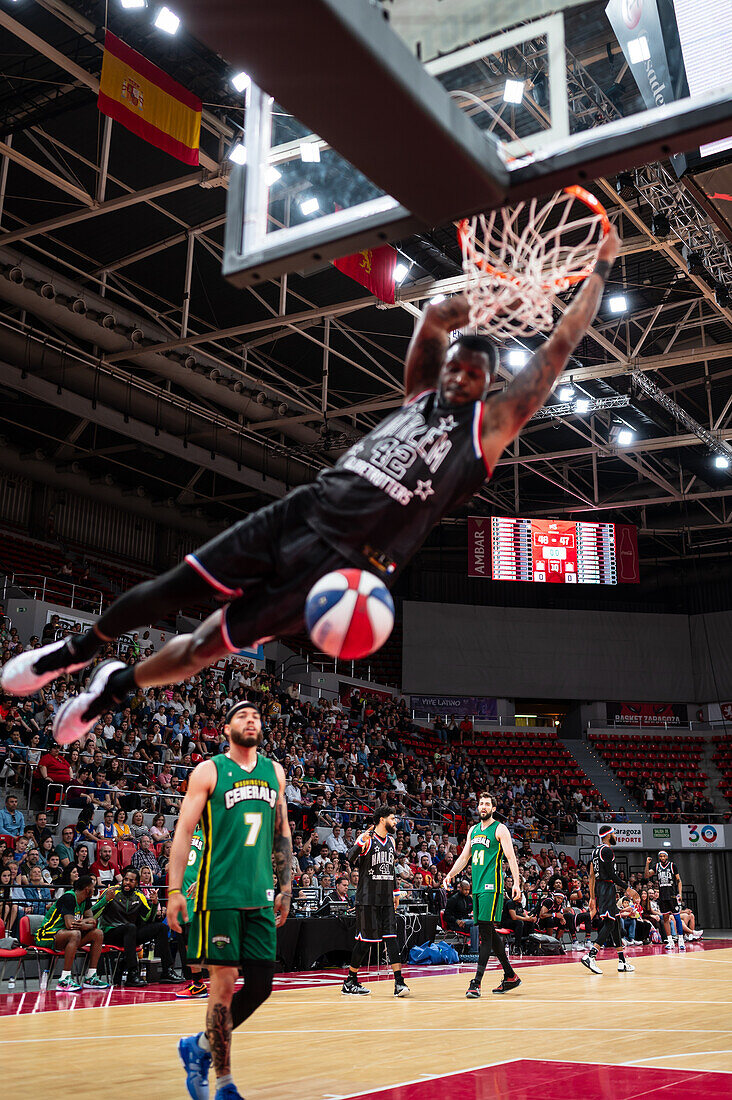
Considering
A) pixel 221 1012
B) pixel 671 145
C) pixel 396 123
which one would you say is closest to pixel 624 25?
pixel 671 145

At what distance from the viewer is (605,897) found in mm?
16016

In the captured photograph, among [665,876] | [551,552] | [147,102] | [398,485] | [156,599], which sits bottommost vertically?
[665,876]

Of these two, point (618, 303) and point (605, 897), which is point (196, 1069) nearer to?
point (605, 897)

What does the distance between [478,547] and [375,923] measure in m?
15.1

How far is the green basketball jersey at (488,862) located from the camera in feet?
36.9

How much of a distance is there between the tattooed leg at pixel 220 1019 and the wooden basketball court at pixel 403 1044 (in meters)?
0.49

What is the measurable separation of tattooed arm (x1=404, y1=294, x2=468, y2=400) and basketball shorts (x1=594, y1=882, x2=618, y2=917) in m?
13.2

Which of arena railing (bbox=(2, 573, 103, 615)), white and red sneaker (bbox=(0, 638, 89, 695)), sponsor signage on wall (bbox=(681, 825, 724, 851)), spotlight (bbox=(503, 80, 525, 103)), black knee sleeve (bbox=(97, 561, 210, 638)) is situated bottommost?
sponsor signage on wall (bbox=(681, 825, 724, 851))

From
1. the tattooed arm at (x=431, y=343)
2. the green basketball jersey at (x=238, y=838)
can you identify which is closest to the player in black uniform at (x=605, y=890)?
the green basketball jersey at (x=238, y=838)

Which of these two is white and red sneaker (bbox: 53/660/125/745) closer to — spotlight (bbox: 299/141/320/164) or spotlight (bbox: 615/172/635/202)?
spotlight (bbox: 299/141/320/164)

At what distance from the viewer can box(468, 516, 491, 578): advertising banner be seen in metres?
25.9

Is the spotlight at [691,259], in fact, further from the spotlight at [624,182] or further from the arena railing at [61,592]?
the arena railing at [61,592]

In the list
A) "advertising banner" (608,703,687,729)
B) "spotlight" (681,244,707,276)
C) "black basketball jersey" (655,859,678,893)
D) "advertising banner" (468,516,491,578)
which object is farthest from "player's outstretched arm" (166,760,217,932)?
"advertising banner" (608,703,687,729)

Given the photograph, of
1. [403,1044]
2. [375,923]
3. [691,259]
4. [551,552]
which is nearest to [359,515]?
[403,1044]
